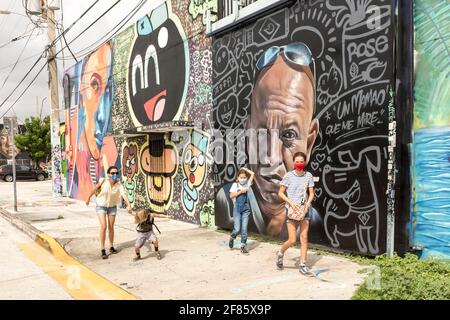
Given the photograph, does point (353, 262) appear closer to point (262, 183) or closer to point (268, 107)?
point (262, 183)

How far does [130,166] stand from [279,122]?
26.0 feet

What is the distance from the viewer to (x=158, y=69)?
13148mm

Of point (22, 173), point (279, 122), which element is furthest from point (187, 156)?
point (22, 173)

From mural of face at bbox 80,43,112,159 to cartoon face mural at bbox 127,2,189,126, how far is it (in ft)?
7.54

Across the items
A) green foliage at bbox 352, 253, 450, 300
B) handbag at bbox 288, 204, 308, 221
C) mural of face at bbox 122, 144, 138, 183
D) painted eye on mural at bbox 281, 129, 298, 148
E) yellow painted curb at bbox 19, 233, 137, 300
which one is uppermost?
painted eye on mural at bbox 281, 129, 298, 148

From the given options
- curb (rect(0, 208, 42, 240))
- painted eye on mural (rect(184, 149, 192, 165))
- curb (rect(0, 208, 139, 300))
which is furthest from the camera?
painted eye on mural (rect(184, 149, 192, 165))

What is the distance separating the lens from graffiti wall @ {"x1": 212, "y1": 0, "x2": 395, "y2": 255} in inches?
264

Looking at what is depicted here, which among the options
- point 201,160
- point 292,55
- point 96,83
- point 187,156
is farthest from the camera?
point 96,83

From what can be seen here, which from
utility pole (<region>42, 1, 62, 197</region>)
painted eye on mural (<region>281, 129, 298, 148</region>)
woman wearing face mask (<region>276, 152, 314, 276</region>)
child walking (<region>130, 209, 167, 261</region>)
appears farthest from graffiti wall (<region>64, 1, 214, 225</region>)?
woman wearing face mask (<region>276, 152, 314, 276</region>)

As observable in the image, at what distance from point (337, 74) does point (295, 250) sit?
3.02m

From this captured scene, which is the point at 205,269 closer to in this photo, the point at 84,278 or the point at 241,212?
the point at 241,212

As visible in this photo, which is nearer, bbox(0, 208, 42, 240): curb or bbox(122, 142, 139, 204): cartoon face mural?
bbox(0, 208, 42, 240): curb

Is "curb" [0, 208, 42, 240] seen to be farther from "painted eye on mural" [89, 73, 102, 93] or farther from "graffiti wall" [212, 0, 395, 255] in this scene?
"painted eye on mural" [89, 73, 102, 93]

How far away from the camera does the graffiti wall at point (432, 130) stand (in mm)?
6000
